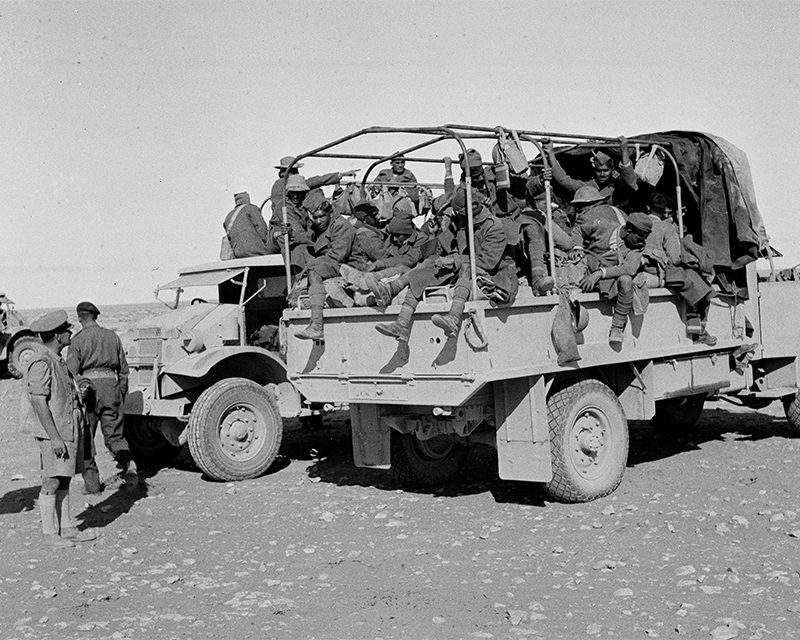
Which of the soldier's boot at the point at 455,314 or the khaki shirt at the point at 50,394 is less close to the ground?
the soldier's boot at the point at 455,314

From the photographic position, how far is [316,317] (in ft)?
27.4

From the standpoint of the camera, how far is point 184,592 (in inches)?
243

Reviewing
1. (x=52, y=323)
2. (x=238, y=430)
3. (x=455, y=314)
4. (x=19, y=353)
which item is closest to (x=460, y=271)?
(x=455, y=314)

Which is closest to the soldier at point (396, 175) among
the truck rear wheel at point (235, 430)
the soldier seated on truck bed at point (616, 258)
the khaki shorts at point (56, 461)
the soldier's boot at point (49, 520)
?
the truck rear wheel at point (235, 430)

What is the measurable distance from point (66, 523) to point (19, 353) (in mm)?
14731

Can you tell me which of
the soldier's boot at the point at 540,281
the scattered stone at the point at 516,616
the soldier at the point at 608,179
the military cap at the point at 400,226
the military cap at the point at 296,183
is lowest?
the scattered stone at the point at 516,616

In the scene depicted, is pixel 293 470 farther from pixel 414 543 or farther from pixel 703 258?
pixel 703 258

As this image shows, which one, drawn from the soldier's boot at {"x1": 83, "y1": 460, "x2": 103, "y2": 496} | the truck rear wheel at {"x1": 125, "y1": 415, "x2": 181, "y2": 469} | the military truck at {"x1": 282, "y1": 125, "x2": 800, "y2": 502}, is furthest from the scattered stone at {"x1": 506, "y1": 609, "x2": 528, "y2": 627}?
the truck rear wheel at {"x1": 125, "y1": 415, "x2": 181, "y2": 469}

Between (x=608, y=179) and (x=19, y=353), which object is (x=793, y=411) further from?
(x=19, y=353)

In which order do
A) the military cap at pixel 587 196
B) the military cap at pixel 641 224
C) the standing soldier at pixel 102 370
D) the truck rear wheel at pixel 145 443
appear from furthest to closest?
the truck rear wheel at pixel 145 443 < the military cap at pixel 587 196 < the standing soldier at pixel 102 370 < the military cap at pixel 641 224

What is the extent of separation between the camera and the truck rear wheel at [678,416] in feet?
37.1

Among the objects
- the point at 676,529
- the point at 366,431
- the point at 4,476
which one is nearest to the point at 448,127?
→ the point at 366,431

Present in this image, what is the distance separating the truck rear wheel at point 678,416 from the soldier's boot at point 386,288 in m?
4.71

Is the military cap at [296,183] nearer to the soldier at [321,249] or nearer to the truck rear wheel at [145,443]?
the soldier at [321,249]
